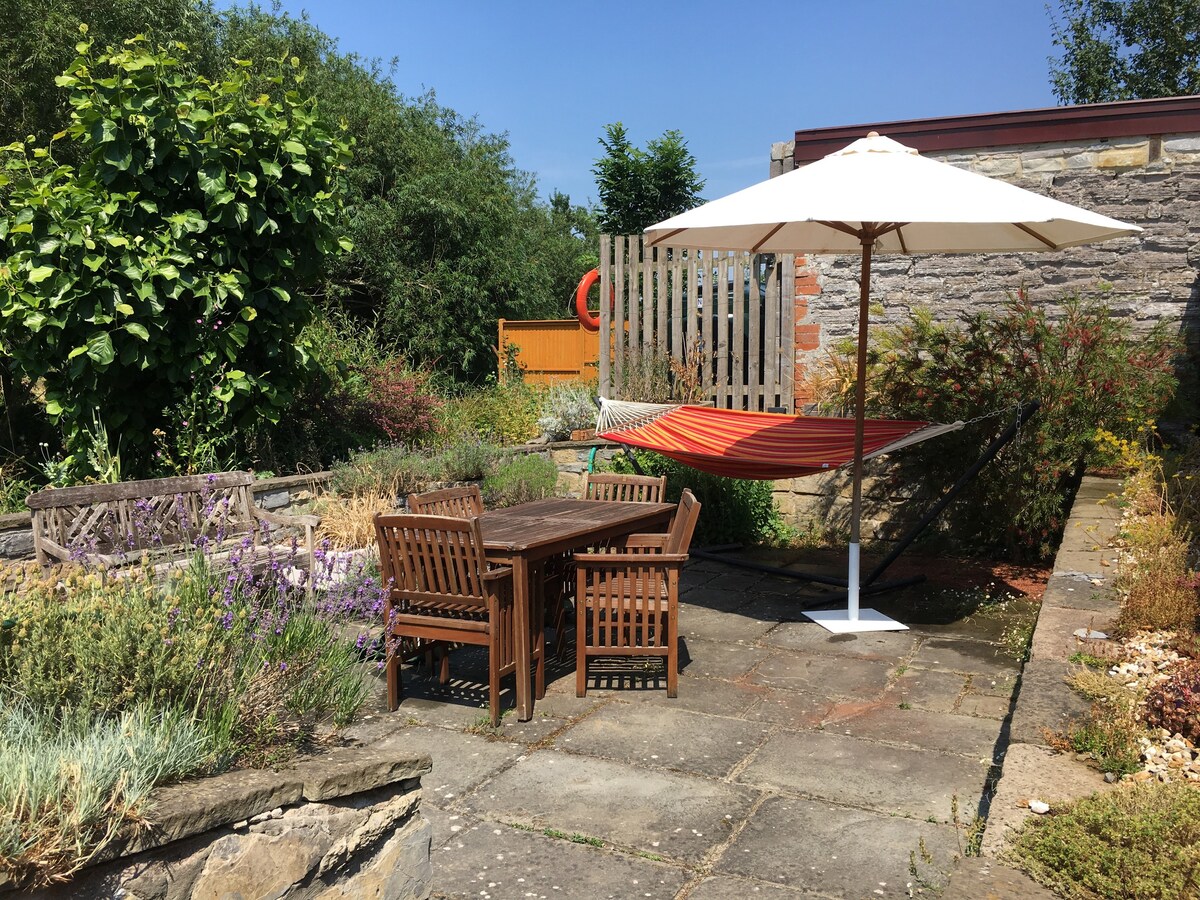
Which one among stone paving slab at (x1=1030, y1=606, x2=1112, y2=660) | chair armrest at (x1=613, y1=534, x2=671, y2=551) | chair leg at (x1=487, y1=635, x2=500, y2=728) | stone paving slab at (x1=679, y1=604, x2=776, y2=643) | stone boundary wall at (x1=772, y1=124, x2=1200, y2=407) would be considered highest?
stone boundary wall at (x1=772, y1=124, x2=1200, y2=407)

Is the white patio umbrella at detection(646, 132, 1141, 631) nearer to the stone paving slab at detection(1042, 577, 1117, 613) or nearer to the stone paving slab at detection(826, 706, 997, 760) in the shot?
the stone paving slab at detection(1042, 577, 1117, 613)

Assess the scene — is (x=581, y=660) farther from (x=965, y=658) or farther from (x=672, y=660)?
A: (x=965, y=658)

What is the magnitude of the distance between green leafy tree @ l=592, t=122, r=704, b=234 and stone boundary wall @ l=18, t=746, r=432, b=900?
16491 millimetres

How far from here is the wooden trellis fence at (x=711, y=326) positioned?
7.59 m

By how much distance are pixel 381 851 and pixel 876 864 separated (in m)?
1.25

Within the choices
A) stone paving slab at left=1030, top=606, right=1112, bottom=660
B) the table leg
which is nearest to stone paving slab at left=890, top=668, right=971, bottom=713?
stone paving slab at left=1030, top=606, right=1112, bottom=660

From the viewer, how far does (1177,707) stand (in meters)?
2.62

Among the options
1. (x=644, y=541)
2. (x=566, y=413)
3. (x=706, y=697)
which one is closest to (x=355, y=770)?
(x=706, y=697)

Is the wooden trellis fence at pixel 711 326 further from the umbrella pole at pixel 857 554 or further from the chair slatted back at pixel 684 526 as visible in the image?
the chair slatted back at pixel 684 526

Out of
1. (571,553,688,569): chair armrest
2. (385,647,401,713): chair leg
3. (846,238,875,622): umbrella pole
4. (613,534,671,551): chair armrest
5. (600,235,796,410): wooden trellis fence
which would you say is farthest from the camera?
(600,235,796,410): wooden trellis fence

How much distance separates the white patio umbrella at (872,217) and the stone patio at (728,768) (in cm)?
74

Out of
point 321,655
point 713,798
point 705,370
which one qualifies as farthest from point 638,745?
point 705,370

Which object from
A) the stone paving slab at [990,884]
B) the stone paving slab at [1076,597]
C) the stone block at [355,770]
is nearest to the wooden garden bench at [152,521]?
the stone block at [355,770]

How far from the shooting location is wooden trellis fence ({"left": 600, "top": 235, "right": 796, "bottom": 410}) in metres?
7.59
